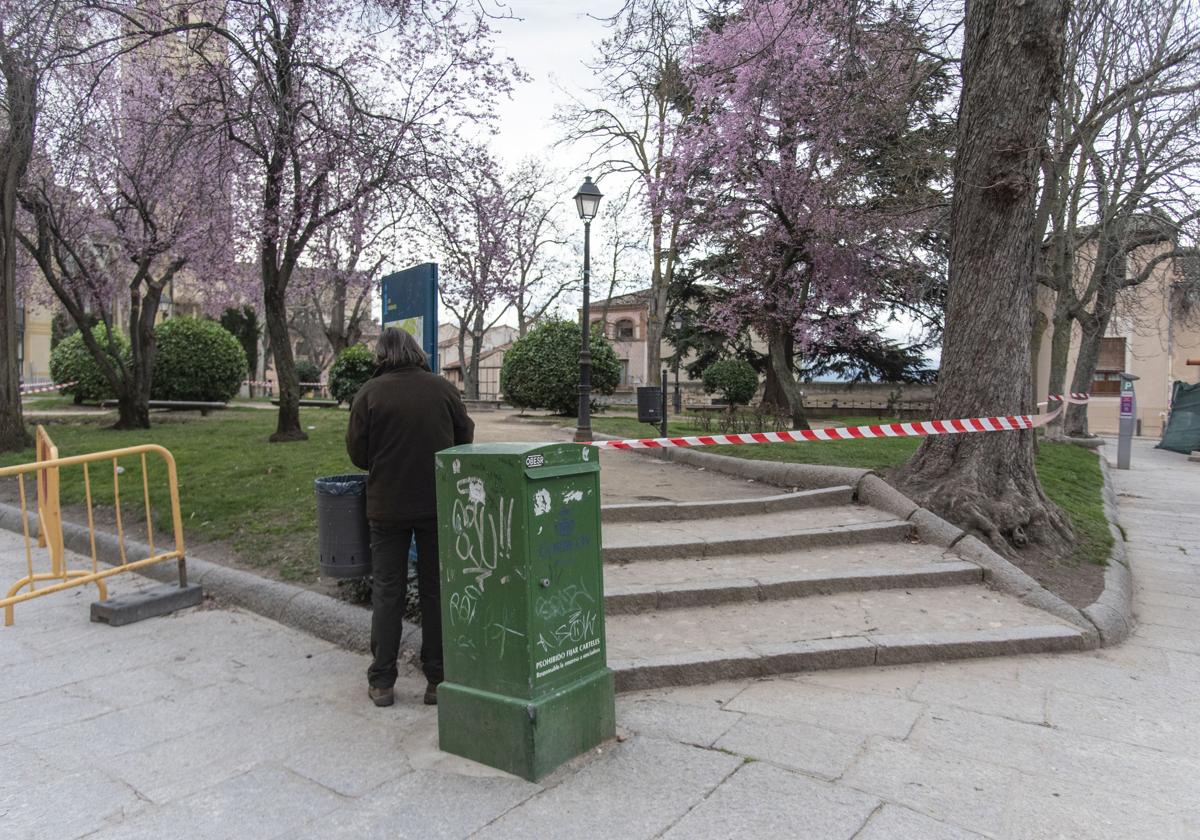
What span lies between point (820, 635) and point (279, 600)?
3551 millimetres

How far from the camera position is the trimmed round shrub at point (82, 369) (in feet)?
59.9

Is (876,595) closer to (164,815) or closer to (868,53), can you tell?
(164,815)

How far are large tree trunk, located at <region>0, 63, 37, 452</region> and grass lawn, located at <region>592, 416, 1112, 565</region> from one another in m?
9.45

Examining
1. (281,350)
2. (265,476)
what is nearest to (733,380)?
(281,350)

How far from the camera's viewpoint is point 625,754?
3279 mm

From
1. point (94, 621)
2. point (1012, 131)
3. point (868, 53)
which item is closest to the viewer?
point (94, 621)

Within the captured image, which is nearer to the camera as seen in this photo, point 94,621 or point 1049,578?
point 94,621

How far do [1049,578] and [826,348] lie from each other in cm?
1959

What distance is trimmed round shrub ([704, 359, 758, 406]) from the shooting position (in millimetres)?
26375

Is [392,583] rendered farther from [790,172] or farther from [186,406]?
[186,406]

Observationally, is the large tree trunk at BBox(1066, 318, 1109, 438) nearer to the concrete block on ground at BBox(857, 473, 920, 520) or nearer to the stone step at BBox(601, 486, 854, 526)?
the concrete block on ground at BBox(857, 473, 920, 520)

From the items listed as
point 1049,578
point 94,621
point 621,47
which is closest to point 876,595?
point 1049,578

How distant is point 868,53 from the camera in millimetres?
10281

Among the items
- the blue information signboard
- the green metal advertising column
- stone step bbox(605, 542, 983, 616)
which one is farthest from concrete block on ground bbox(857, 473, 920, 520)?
the green metal advertising column
